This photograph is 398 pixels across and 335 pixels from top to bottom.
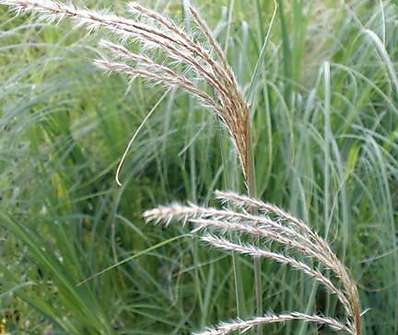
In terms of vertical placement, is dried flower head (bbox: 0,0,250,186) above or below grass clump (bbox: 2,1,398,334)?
above

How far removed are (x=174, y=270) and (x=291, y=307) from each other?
372 millimetres

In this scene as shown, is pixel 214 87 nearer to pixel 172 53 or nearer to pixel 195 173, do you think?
pixel 172 53

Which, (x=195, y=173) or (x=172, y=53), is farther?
(x=195, y=173)

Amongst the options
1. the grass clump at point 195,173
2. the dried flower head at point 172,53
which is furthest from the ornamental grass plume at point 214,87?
the grass clump at point 195,173

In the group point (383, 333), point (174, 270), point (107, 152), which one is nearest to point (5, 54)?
point (107, 152)

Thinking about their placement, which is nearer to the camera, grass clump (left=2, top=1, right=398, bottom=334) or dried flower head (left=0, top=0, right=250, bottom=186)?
dried flower head (left=0, top=0, right=250, bottom=186)

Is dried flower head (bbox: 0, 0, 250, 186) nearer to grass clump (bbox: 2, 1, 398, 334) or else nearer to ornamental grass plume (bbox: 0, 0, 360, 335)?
ornamental grass plume (bbox: 0, 0, 360, 335)

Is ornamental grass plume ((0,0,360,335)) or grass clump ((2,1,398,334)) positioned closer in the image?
ornamental grass plume ((0,0,360,335))

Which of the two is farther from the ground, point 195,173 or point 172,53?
point 172,53

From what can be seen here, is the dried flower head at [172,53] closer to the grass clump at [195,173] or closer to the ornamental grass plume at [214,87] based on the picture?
the ornamental grass plume at [214,87]

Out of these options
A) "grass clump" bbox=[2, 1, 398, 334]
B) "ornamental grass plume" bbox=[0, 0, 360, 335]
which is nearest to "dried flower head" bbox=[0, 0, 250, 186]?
"ornamental grass plume" bbox=[0, 0, 360, 335]

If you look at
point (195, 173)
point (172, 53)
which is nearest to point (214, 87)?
point (172, 53)

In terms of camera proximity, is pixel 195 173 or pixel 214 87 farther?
pixel 195 173

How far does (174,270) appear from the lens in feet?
6.62
